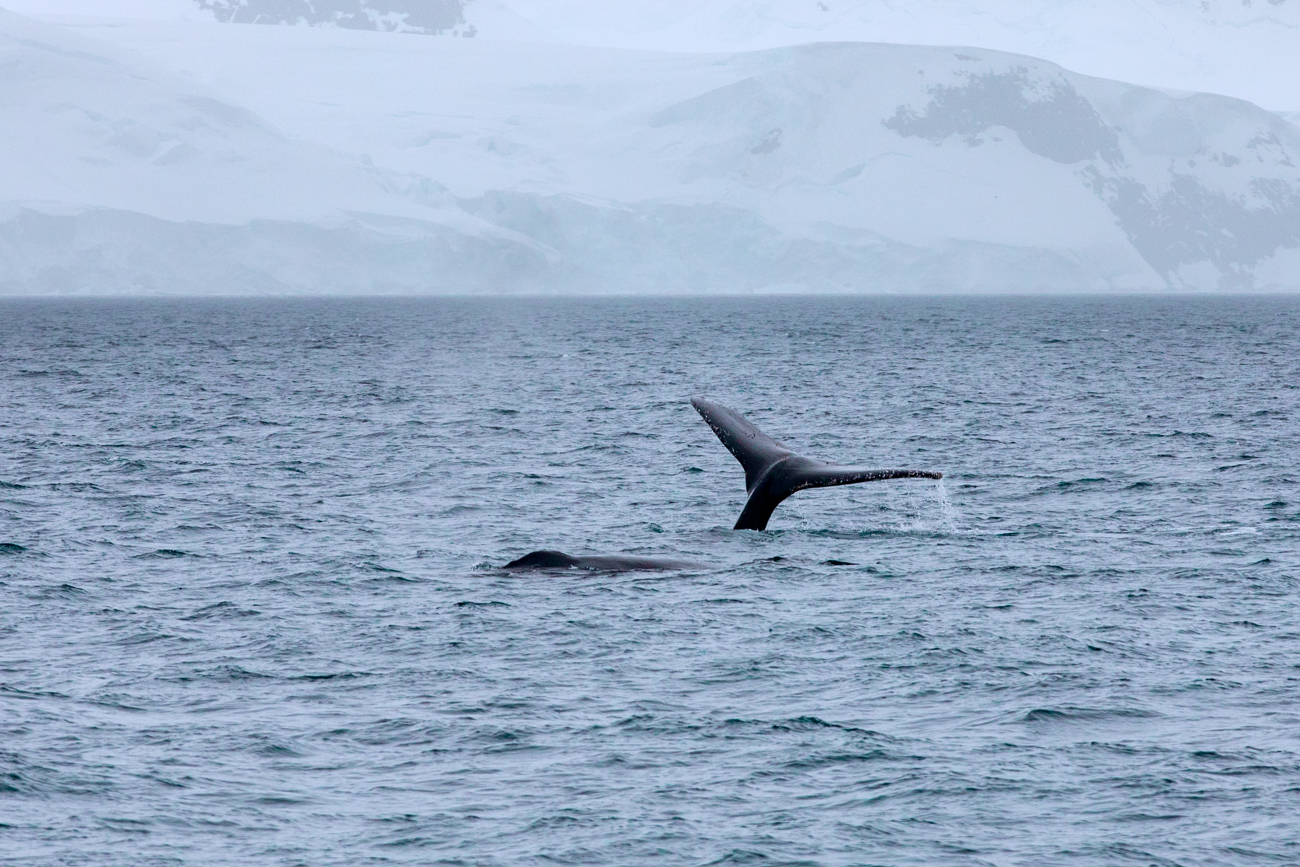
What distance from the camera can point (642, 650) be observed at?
18.7 meters

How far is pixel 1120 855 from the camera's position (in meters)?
12.5

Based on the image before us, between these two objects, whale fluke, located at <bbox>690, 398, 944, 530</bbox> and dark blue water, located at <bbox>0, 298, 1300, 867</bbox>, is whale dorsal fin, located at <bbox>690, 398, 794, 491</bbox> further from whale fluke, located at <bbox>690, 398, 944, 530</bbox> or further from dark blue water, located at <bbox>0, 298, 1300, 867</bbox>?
dark blue water, located at <bbox>0, 298, 1300, 867</bbox>

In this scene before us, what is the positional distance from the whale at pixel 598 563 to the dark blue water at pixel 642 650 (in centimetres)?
41

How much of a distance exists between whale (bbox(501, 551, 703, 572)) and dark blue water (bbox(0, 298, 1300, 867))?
41cm

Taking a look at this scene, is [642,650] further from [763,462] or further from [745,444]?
[745,444]

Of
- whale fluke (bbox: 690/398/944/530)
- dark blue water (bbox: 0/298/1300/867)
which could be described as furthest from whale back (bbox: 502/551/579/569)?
whale fluke (bbox: 690/398/944/530)

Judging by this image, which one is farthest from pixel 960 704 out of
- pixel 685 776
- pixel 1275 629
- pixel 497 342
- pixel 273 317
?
pixel 273 317

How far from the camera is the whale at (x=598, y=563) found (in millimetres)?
22750

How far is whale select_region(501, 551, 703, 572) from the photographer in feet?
74.6

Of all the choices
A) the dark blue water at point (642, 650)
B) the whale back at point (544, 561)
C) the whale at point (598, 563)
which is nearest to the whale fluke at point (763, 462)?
the dark blue water at point (642, 650)

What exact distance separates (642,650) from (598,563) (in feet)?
13.6

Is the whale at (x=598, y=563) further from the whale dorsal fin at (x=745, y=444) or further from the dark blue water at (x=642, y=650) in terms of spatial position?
the whale dorsal fin at (x=745, y=444)

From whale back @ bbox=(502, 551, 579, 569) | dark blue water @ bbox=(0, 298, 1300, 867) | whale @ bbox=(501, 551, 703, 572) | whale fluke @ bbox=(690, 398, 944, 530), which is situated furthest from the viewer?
whale back @ bbox=(502, 551, 579, 569)

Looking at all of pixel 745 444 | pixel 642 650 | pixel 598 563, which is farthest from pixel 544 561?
pixel 642 650
